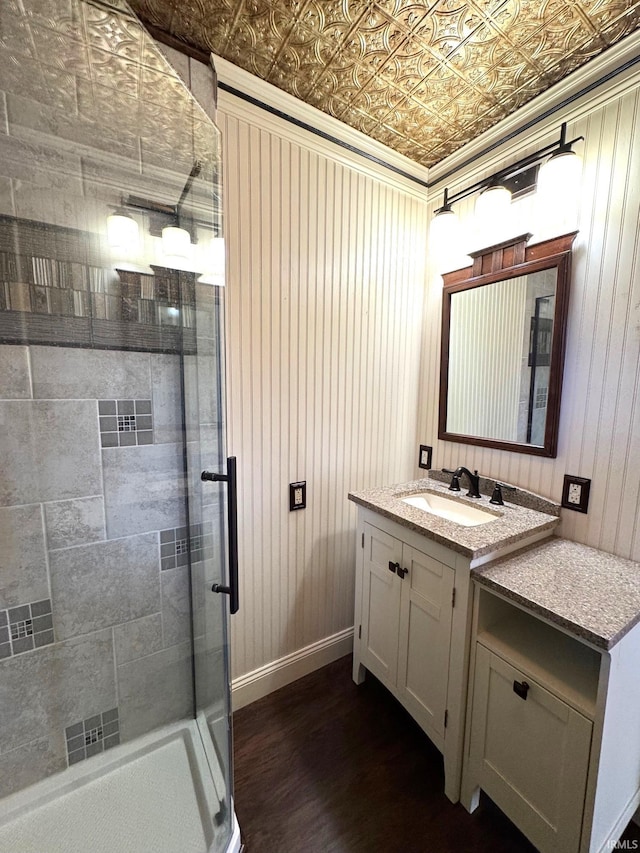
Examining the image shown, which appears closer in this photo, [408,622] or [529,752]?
[529,752]

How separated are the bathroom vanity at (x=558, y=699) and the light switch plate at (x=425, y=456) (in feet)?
2.65

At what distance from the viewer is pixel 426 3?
3.46 ft

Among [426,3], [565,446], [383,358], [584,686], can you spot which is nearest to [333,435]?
[383,358]

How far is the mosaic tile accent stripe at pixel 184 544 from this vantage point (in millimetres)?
1334

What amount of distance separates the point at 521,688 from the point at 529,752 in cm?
20

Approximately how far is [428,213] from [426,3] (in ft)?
3.14

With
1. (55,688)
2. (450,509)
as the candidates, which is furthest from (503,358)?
(55,688)

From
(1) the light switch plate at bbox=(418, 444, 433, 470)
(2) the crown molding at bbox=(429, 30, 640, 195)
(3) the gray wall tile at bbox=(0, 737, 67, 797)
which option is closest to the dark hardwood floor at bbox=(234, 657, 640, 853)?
(3) the gray wall tile at bbox=(0, 737, 67, 797)

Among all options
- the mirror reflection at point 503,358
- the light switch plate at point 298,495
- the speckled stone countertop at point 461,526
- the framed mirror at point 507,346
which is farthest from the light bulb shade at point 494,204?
the light switch plate at point 298,495

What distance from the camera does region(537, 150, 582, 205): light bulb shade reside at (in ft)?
4.24

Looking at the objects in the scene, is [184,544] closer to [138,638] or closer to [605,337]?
[138,638]

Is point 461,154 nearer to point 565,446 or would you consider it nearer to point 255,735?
point 565,446

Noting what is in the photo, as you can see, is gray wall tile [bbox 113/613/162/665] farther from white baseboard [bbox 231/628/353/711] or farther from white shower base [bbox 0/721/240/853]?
white baseboard [bbox 231/628/353/711]

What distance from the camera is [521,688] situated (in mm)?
1020
